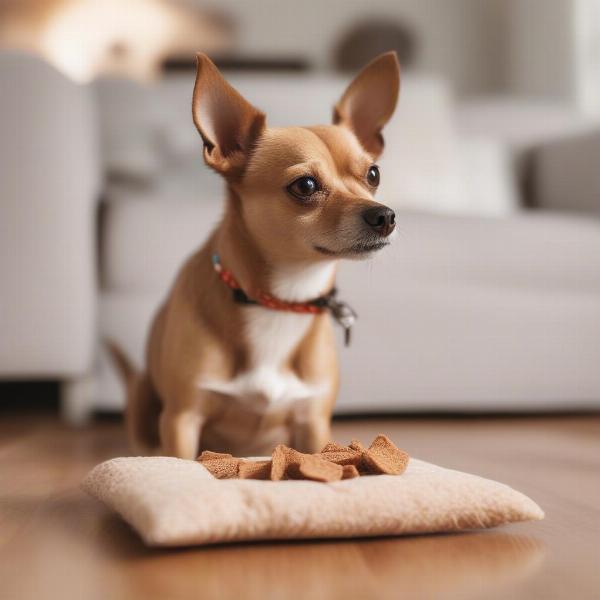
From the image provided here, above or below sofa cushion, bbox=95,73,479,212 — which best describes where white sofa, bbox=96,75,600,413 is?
below

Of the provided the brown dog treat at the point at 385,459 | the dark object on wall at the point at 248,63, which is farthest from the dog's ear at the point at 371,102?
the dark object on wall at the point at 248,63

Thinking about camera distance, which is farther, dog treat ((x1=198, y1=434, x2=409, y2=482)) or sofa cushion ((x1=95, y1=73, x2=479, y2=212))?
sofa cushion ((x1=95, y1=73, x2=479, y2=212))

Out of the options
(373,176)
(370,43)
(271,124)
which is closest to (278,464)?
(373,176)

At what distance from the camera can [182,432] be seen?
42.1 inches

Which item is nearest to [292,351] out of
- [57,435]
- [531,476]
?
[531,476]

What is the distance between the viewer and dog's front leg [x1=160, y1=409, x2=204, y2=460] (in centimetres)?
107

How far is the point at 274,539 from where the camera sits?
0.74m

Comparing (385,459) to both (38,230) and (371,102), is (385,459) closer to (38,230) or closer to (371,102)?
(371,102)

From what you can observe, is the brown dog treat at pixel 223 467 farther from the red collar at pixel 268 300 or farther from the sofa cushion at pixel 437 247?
the sofa cushion at pixel 437 247

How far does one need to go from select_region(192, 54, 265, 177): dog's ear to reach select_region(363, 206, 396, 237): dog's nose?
207 millimetres

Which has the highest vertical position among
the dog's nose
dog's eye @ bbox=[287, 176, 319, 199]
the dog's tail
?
dog's eye @ bbox=[287, 176, 319, 199]

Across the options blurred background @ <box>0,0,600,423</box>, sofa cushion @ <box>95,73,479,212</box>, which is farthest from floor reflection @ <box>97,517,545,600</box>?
sofa cushion @ <box>95,73,479,212</box>

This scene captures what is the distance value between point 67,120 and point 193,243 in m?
0.36

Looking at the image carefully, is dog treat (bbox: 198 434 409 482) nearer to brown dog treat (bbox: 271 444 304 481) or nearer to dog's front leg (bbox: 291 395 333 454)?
brown dog treat (bbox: 271 444 304 481)
